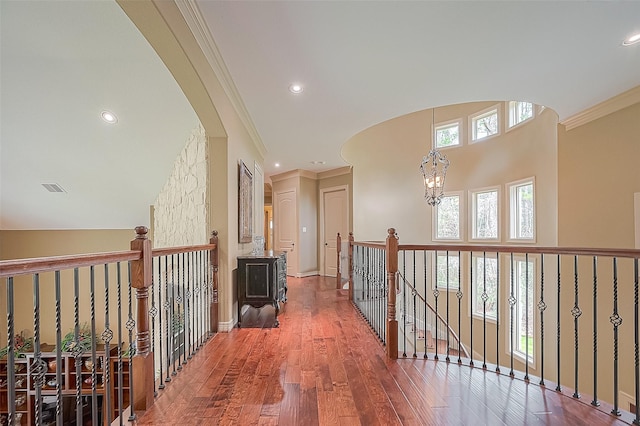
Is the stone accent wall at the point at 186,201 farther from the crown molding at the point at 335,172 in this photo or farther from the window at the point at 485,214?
the window at the point at 485,214

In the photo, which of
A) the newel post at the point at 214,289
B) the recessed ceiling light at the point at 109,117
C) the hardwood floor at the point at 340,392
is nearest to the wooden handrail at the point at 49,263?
the hardwood floor at the point at 340,392

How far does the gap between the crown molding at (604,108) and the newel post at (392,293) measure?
295cm

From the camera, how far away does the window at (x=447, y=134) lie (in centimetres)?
670

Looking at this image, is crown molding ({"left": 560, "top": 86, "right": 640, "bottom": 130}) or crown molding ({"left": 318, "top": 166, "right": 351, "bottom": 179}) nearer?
crown molding ({"left": 560, "top": 86, "right": 640, "bottom": 130})

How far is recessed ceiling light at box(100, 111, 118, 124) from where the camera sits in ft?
11.6

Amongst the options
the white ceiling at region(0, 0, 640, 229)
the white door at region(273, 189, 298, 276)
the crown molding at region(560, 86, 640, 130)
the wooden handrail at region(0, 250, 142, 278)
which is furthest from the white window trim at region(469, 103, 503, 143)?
the wooden handrail at region(0, 250, 142, 278)

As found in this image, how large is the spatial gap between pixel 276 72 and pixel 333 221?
5.12 meters

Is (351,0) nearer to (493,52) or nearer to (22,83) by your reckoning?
(493,52)

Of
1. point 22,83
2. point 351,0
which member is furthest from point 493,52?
point 22,83

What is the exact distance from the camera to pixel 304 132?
180 inches

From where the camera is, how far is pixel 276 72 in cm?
287

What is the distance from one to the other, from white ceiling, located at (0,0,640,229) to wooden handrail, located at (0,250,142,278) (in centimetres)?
170

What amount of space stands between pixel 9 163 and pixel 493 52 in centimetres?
569

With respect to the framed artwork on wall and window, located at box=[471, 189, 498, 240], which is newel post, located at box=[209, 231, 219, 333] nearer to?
the framed artwork on wall
